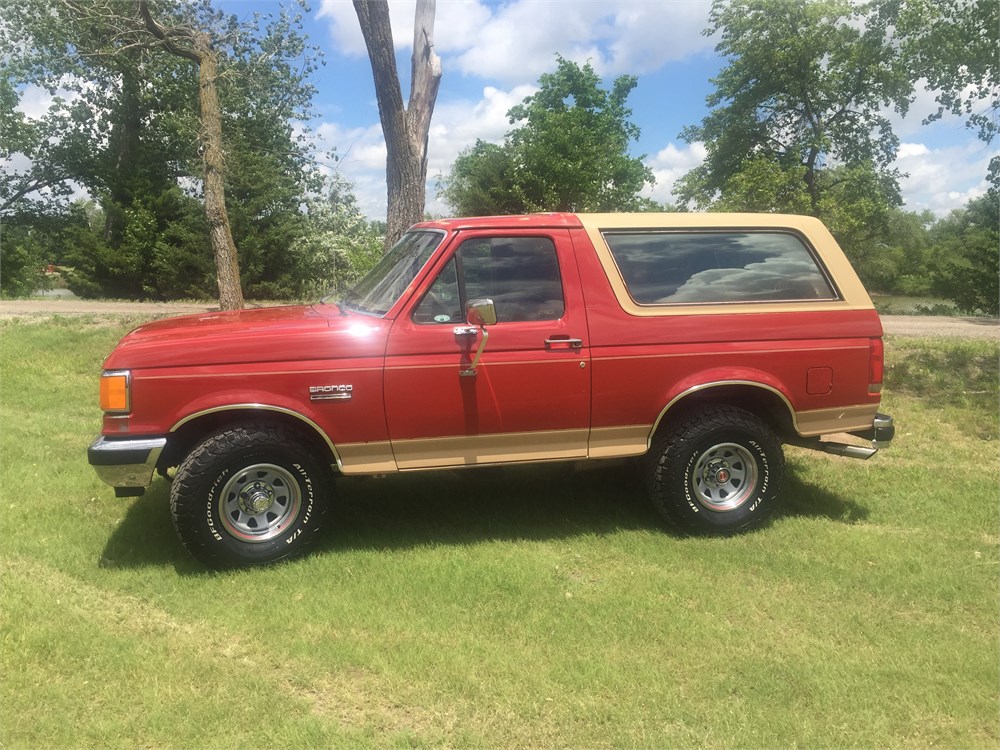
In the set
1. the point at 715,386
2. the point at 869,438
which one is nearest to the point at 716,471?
the point at 715,386

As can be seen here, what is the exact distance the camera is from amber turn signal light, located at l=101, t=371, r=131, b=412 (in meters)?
3.98

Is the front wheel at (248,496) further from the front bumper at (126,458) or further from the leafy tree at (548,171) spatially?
the leafy tree at (548,171)

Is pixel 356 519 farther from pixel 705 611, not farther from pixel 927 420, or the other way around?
pixel 927 420

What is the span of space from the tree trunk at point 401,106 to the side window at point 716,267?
15.5 ft

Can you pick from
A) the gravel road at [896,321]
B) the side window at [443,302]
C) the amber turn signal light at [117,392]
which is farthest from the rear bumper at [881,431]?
the gravel road at [896,321]

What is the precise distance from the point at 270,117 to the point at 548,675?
79.9 ft

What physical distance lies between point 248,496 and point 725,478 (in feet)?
10.0

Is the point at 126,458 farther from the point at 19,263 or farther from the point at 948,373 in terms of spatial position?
the point at 19,263

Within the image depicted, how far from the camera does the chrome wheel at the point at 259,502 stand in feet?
13.8

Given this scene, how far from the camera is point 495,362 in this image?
14.2 feet

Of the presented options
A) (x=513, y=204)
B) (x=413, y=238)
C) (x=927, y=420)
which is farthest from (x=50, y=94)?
(x=927, y=420)

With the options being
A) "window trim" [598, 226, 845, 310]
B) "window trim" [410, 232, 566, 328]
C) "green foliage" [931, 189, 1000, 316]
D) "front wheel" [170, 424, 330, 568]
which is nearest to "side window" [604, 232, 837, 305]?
"window trim" [598, 226, 845, 310]

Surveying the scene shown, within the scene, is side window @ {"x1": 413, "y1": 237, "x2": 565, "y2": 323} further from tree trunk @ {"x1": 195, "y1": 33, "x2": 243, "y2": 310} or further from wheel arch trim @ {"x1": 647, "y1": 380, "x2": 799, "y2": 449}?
tree trunk @ {"x1": 195, "y1": 33, "x2": 243, "y2": 310}

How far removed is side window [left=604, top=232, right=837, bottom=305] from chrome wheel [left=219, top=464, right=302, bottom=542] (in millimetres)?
2462
